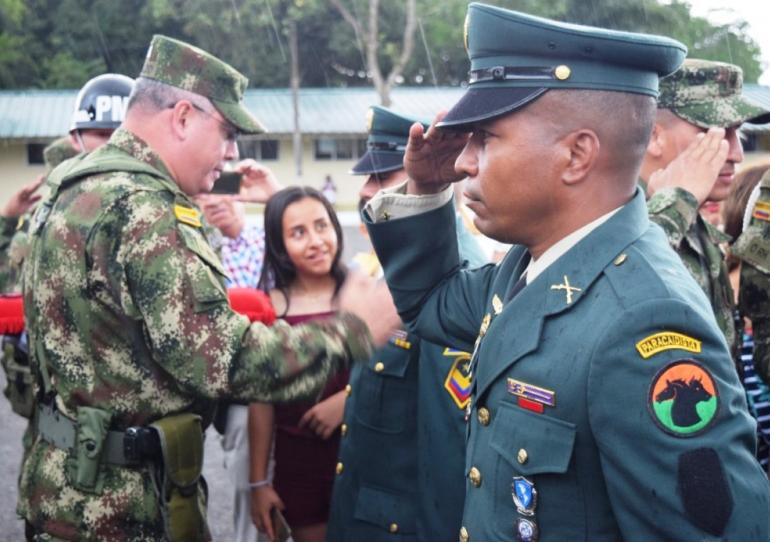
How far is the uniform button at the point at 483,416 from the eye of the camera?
69.9 inches

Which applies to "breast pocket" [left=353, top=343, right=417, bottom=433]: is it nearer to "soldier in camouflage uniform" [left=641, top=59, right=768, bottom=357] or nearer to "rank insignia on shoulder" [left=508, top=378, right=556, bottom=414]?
"soldier in camouflage uniform" [left=641, top=59, right=768, bottom=357]

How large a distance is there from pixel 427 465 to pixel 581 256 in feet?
4.08

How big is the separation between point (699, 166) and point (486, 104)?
1315 millimetres

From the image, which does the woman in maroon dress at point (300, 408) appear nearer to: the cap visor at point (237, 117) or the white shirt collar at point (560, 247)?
the cap visor at point (237, 117)

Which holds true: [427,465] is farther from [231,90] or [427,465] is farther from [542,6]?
[542,6]

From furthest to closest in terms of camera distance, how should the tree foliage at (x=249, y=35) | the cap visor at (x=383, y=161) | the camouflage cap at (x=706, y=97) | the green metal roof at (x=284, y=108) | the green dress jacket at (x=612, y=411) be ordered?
the tree foliage at (x=249, y=35)
the green metal roof at (x=284, y=108)
the cap visor at (x=383, y=161)
the camouflage cap at (x=706, y=97)
the green dress jacket at (x=612, y=411)

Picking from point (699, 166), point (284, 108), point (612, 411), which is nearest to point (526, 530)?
point (612, 411)

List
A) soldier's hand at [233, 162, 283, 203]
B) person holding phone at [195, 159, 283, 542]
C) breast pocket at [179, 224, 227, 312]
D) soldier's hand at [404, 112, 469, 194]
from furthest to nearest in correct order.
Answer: soldier's hand at [233, 162, 283, 203]
person holding phone at [195, 159, 283, 542]
breast pocket at [179, 224, 227, 312]
soldier's hand at [404, 112, 469, 194]

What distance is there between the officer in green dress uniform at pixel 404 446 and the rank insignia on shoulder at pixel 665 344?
1174 mm

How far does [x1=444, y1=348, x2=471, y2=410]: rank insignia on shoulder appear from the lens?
2656mm

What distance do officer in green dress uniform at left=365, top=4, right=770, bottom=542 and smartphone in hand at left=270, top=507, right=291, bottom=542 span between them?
1.90m

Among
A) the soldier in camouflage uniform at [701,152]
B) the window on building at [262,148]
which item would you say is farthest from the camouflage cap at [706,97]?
the window on building at [262,148]

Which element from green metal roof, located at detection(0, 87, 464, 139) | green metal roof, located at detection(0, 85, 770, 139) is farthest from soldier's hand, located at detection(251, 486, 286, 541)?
green metal roof, located at detection(0, 85, 770, 139)

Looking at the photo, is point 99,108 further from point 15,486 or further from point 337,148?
point 337,148
